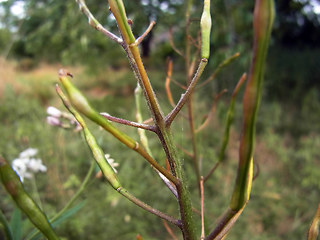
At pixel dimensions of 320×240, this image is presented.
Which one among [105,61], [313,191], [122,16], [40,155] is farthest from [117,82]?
[122,16]

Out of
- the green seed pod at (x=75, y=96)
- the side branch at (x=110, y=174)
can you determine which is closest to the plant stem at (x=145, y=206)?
the side branch at (x=110, y=174)

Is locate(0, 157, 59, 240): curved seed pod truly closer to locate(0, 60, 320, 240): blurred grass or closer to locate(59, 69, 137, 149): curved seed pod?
locate(59, 69, 137, 149): curved seed pod

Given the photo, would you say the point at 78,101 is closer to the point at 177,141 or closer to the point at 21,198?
the point at 21,198

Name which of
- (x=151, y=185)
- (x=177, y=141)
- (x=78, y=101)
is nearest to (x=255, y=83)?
(x=78, y=101)

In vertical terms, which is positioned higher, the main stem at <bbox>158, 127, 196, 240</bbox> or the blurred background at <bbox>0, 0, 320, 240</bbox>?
the main stem at <bbox>158, 127, 196, 240</bbox>

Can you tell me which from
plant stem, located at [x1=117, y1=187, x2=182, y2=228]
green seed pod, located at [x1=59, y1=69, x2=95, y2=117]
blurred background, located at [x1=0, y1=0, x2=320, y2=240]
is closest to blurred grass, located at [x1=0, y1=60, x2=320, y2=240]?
blurred background, located at [x1=0, y1=0, x2=320, y2=240]
